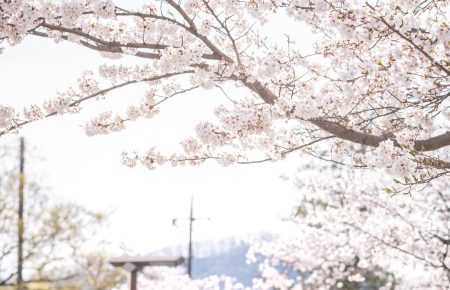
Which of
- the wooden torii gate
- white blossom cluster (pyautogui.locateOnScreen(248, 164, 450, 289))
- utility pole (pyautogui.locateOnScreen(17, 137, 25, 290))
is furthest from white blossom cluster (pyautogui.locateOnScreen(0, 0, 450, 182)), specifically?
utility pole (pyautogui.locateOnScreen(17, 137, 25, 290))

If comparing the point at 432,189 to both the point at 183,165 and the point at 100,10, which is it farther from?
the point at 100,10

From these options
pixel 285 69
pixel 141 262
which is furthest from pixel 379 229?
pixel 285 69

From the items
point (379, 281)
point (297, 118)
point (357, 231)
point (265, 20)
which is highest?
point (265, 20)

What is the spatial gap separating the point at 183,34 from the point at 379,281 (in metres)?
19.4

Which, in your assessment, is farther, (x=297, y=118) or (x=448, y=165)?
(x=297, y=118)

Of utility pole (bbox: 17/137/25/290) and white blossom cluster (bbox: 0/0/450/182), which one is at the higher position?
white blossom cluster (bbox: 0/0/450/182)

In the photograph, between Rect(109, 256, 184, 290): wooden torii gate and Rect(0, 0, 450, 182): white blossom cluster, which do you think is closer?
Rect(0, 0, 450, 182): white blossom cluster

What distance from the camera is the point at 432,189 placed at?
1191 cm

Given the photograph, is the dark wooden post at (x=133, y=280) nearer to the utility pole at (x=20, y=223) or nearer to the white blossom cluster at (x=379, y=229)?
the utility pole at (x=20, y=223)

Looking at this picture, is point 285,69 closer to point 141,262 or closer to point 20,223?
point 141,262

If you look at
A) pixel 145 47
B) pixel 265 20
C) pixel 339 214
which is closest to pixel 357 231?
pixel 339 214

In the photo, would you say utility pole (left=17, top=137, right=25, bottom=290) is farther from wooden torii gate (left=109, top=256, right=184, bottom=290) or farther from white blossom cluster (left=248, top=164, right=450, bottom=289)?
white blossom cluster (left=248, top=164, right=450, bottom=289)

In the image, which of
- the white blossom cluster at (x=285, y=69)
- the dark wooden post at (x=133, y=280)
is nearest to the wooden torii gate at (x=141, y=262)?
the dark wooden post at (x=133, y=280)

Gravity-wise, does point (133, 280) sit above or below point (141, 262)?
below
